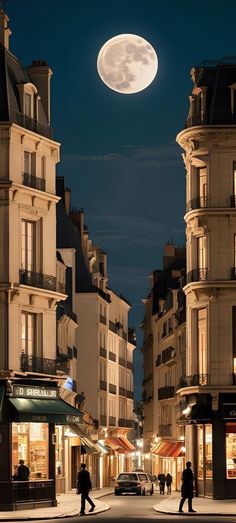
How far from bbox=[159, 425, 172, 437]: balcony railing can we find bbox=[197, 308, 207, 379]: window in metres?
40.6

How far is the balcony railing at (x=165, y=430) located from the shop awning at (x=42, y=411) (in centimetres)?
4924

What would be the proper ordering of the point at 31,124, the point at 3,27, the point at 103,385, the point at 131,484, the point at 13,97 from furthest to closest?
the point at 103,385 → the point at 131,484 → the point at 3,27 → the point at 31,124 → the point at 13,97

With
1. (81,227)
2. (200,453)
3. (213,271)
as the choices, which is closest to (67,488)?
(200,453)

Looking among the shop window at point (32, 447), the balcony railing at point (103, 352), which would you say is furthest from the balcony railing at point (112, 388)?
the shop window at point (32, 447)

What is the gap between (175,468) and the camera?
107 meters

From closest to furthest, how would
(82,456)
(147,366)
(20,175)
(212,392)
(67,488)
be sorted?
(20,175)
(212,392)
(67,488)
(82,456)
(147,366)

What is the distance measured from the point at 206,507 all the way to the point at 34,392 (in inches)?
335

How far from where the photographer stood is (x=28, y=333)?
60719 mm

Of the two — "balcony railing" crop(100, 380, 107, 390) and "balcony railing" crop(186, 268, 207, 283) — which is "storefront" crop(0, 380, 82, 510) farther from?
"balcony railing" crop(100, 380, 107, 390)

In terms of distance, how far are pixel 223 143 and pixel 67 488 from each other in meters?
21.2

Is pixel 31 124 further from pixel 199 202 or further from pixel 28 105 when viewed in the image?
pixel 199 202

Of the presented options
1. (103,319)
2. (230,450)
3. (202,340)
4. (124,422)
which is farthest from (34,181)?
(124,422)

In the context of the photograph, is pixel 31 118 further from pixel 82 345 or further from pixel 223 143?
pixel 82 345

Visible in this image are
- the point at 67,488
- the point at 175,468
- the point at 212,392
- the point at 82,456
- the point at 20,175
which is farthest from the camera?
the point at 175,468
